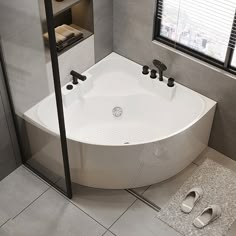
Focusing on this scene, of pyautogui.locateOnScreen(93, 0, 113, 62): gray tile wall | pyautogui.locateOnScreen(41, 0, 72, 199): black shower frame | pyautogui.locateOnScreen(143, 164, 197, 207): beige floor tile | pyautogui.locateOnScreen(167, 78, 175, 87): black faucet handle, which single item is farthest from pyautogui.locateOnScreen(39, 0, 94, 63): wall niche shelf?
pyautogui.locateOnScreen(143, 164, 197, 207): beige floor tile

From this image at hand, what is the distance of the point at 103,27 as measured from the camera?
3420 mm

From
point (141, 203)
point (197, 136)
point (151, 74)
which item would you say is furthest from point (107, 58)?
point (141, 203)

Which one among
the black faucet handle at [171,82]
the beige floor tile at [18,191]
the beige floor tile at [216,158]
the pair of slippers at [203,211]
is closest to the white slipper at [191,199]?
the pair of slippers at [203,211]

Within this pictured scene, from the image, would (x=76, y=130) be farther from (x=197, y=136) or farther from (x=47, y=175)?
(x=197, y=136)

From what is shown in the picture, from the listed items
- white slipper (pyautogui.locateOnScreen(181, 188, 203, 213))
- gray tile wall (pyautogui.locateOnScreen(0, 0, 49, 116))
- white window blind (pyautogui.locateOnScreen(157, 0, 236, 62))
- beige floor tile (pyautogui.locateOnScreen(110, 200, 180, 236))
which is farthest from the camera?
white slipper (pyautogui.locateOnScreen(181, 188, 203, 213))

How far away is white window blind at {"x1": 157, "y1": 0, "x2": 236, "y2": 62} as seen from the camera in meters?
2.85

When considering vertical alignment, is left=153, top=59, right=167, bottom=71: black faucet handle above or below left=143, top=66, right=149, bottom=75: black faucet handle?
above

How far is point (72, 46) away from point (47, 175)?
99cm

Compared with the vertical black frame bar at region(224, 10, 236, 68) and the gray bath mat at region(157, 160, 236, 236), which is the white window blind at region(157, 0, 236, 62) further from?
the gray bath mat at region(157, 160, 236, 236)

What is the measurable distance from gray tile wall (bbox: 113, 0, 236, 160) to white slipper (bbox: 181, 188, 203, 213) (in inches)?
19.8

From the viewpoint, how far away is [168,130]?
133 inches

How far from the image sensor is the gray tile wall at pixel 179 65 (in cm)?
313

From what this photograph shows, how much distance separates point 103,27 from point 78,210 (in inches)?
56.1

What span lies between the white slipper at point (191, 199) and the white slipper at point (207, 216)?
0.09 metres
